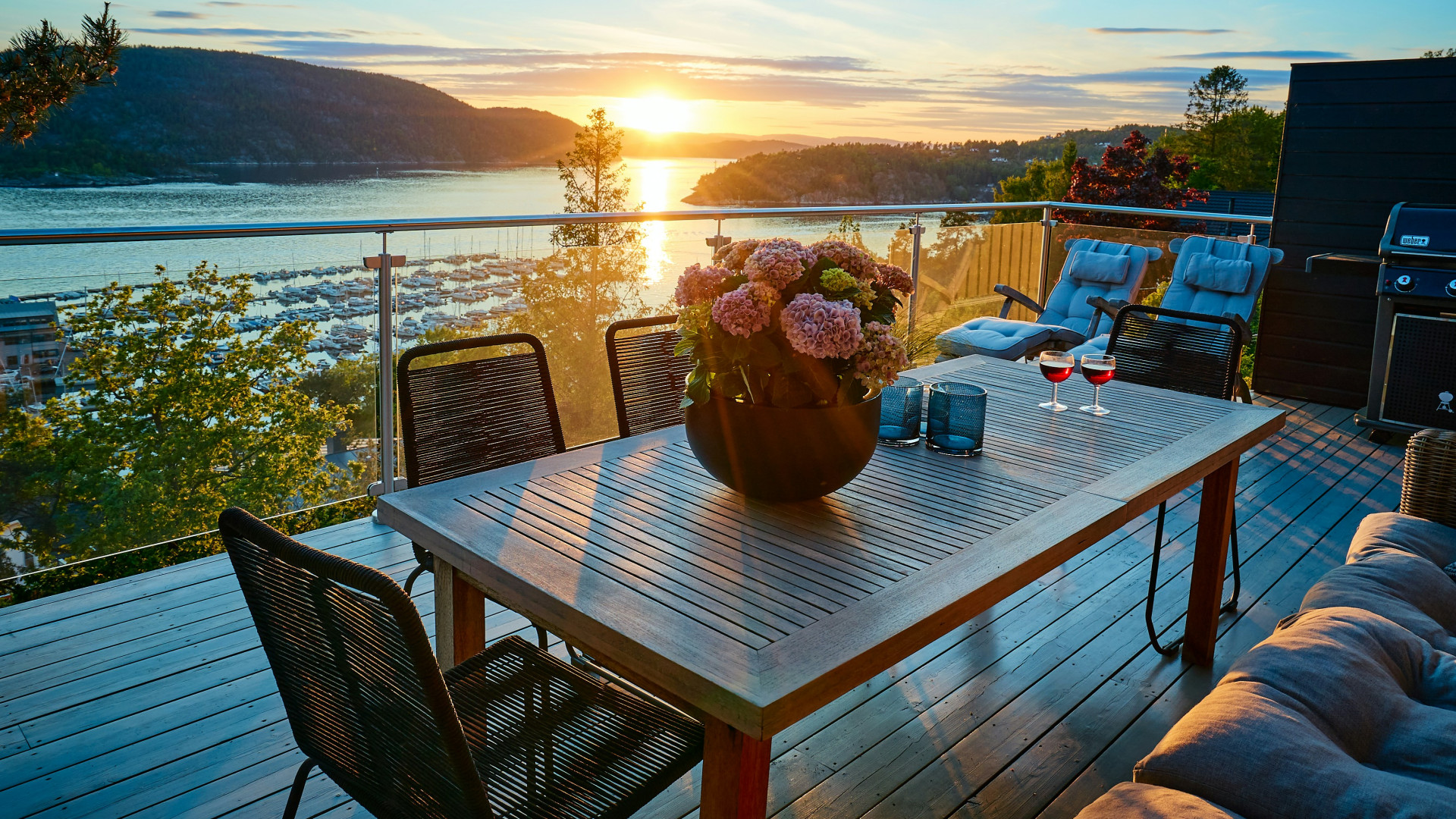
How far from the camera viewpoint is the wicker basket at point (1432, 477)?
8.73ft

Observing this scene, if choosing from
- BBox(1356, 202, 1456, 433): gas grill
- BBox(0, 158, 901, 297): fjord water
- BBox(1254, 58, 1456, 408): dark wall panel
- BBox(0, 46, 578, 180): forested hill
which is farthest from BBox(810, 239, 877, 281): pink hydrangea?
BBox(0, 46, 578, 180): forested hill

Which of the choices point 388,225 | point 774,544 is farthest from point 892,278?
point 388,225

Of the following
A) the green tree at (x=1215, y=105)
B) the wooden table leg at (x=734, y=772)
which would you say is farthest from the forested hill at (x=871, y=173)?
the wooden table leg at (x=734, y=772)

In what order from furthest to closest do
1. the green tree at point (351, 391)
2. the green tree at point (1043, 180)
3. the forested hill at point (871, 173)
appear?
the green tree at point (1043, 180) → the forested hill at point (871, 173) → the green tree at point (351, 391)

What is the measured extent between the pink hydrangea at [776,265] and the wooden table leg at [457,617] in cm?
79

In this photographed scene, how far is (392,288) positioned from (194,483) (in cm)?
94

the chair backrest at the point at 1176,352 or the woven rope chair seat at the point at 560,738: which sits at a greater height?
the chair backrest at the point at 1176,352

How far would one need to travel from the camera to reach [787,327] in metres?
1.69

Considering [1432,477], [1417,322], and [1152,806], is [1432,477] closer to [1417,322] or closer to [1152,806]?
[1152,806]

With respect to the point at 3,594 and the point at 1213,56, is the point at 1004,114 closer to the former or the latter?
the point at 1213,56

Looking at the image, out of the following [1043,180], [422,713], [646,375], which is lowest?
[422,713]

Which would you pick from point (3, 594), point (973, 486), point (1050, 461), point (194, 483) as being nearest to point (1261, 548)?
point (1050, 461)

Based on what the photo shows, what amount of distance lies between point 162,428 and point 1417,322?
5.76 meters

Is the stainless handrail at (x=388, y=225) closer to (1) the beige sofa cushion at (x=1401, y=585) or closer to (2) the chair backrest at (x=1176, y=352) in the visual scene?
(2) the chair backrest at (x=1176, y=352)
